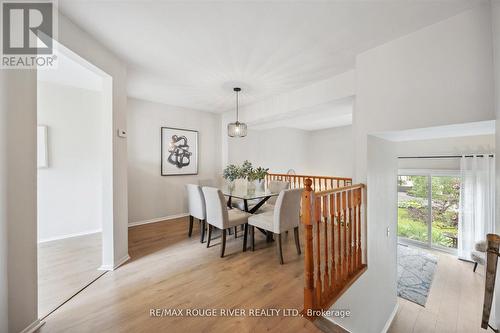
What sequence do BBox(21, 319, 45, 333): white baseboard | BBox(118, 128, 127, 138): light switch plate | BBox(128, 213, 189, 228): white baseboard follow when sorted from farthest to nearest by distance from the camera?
BBox(128, 213, 189, 228): white baseboard, BBox(118, 128, 127, 138): light switch plate, BBox(21, 319, 45, 333): white baseboard

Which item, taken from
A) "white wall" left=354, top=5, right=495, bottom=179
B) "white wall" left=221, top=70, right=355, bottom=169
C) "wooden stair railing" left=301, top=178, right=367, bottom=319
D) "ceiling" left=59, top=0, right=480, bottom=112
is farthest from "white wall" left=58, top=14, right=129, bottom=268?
"white wall" left=354, top=5, right=495, bottom=179

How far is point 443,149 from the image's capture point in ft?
11.7

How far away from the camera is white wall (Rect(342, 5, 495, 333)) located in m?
1.58

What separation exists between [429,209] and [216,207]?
433cm

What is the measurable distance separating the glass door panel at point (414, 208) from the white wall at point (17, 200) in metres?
5.65

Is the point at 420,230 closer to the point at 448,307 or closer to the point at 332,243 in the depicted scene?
the point at 448,307

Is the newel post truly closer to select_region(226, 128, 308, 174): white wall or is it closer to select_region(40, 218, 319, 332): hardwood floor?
select_region(40, 218, 319, 332): hardwood floor

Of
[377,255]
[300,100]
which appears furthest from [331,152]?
[377,255]

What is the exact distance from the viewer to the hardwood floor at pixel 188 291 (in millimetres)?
1496

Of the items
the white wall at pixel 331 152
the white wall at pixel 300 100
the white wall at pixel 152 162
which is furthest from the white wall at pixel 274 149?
the white wall at pixel 152 162

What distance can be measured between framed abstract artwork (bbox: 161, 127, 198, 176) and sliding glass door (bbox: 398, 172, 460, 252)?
15.4 feet

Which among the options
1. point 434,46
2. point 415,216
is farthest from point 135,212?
point 415,216

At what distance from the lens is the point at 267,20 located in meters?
1.69

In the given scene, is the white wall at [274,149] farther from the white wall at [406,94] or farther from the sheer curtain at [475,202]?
the sheer curtain at [475,202]
